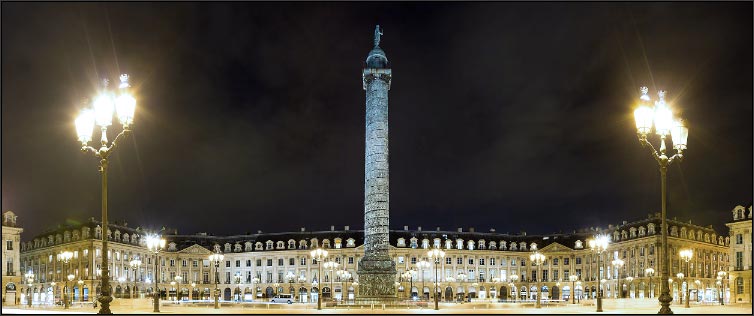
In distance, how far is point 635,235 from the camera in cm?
8412

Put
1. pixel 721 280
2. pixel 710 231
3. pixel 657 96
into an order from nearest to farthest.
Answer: pixel 657 96, pixel 721 280, pixel 710 231

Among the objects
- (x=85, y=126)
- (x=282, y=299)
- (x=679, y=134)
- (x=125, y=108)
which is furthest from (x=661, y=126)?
(x=282, y=299)

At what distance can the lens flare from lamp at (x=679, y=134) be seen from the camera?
1780 centimetres

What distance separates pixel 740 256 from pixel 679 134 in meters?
47.0

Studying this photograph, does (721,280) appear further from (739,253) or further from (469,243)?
(469,243)

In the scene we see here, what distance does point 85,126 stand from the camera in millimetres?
17062

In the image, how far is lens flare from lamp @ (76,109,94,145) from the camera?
55.9 ft

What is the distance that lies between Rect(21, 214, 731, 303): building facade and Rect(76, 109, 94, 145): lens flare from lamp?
69.0 m

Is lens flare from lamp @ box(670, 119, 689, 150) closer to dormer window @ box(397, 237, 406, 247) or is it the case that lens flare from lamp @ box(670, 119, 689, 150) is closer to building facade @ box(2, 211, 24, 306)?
building facade @ box(2, 211, 24, 306)

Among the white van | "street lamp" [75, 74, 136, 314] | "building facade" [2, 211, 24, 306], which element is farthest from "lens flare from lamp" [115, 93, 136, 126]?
"building facade" [2, 211, 24, 306]

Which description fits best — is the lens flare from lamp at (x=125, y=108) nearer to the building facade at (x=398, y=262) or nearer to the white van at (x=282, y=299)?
the white van at (x=282, y=299)

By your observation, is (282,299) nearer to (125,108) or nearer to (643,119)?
(125,108)

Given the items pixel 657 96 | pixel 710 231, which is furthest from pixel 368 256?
pixel 710 231

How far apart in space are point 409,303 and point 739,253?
91.7ft
